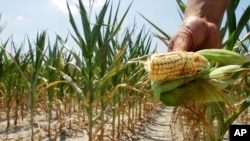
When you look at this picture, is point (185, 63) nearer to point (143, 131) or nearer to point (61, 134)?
point (61, 134)

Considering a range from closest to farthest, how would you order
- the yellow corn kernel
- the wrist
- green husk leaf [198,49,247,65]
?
1. the yellow corn kernel
2. green husk leaf [198,49,247,65]
3. the wrist

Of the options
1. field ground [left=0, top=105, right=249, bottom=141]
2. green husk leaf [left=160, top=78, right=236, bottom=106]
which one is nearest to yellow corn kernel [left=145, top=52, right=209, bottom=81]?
green husk leaf [left=160, top=78, right=236, bottom=106]

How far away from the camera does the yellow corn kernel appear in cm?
113

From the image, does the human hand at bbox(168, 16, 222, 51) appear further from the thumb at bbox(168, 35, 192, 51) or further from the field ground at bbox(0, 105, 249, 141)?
the field ground at bbox(0, 105, 249, 141)

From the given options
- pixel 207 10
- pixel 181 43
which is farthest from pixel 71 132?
pixel 181 43

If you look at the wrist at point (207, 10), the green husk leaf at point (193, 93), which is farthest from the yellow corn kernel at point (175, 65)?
the wrist at point (207, 10)

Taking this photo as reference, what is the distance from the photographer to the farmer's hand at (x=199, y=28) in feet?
4.40

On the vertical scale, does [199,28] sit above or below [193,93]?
above

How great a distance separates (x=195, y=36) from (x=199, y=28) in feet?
0.16

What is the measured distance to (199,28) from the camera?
4.59 feet

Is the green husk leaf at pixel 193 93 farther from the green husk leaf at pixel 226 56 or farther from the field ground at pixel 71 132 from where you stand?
the field ground at pixel 71 132

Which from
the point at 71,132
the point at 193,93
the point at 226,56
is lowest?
the point at 71,132

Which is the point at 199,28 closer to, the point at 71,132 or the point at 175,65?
the point at 175,65

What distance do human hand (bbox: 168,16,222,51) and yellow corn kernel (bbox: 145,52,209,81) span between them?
13 centimetres
